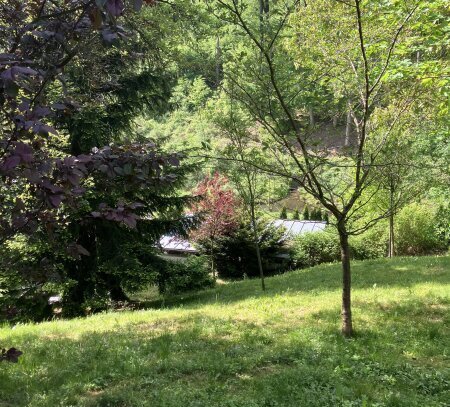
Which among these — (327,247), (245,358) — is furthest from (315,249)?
(245,358)

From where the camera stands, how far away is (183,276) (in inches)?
420

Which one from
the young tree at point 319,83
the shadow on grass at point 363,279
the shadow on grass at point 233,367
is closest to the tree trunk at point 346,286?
the young tree at point 319,83

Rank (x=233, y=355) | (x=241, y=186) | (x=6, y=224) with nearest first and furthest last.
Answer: (x=6, y=224)
(x=233, y=355)
(x=241, y=186)

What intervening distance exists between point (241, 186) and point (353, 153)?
20.2 ft

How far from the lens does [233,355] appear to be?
4.68 m

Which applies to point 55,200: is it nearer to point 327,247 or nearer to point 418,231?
point 327,247

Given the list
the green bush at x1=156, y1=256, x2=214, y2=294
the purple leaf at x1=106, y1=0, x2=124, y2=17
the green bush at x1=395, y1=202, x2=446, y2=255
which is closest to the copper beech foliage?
the purple leaf at x1=106, y1=0, x2=124, y2=17

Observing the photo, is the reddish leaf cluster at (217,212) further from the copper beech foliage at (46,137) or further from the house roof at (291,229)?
the copper beech foliage at (46,137)

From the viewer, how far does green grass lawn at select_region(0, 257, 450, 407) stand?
3688 millimetres

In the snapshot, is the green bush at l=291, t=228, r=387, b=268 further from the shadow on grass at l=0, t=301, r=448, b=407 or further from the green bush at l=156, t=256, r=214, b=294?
the shadow on grass at l=0, t=301, r=448, b=407

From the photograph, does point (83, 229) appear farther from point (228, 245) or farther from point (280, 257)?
point (280, 257)

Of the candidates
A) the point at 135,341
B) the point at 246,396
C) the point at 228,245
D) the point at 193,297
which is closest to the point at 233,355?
the point at 246,396

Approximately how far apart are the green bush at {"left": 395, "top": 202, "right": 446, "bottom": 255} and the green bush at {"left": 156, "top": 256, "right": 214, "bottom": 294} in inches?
402

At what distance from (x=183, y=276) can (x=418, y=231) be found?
1206 centimetres
